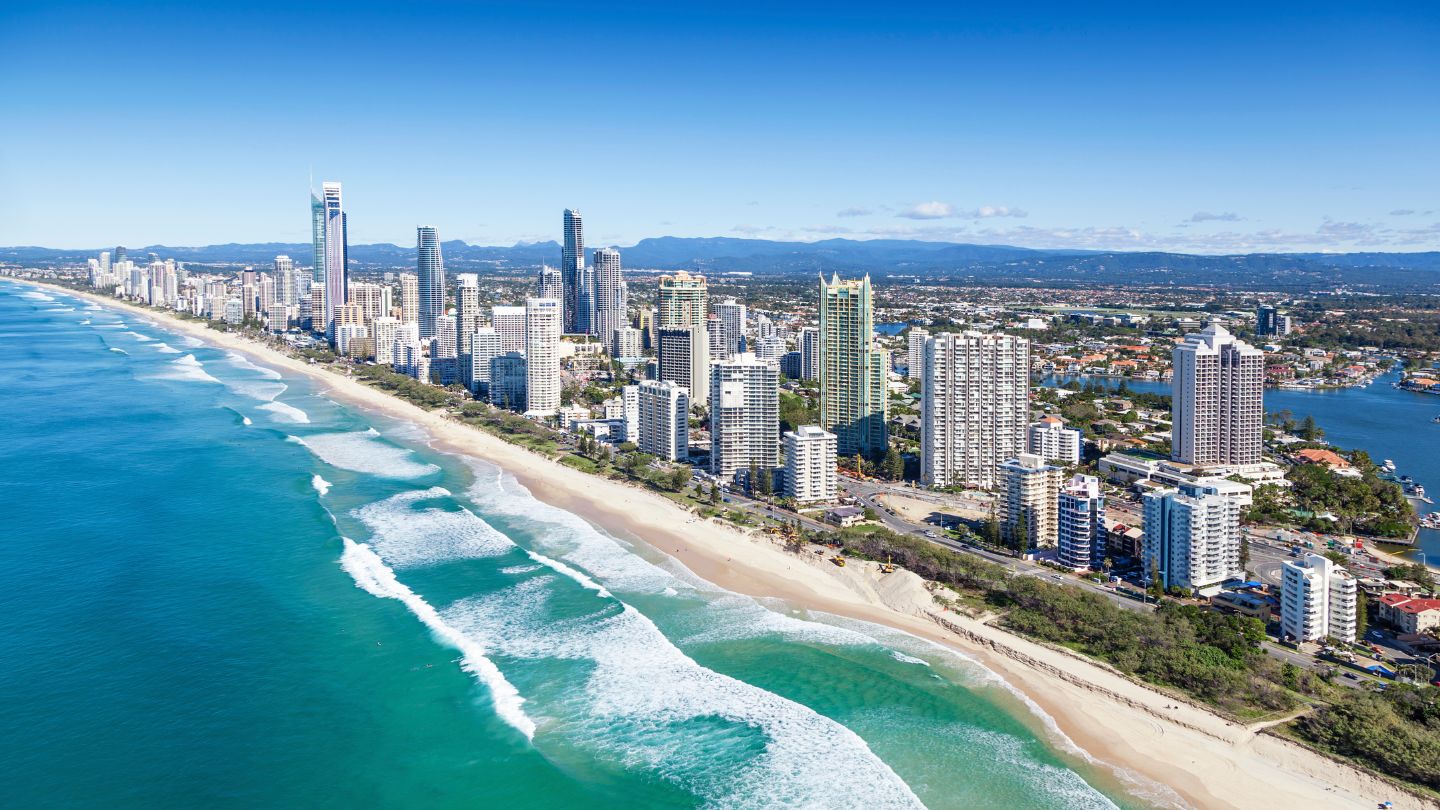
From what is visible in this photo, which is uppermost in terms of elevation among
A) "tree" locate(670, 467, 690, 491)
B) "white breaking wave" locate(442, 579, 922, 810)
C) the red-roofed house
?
"tree" locate(670, 467, 690, 491)

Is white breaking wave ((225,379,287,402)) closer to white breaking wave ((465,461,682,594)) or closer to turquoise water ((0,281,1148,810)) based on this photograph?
turquoise water ((0,281,1148,810))

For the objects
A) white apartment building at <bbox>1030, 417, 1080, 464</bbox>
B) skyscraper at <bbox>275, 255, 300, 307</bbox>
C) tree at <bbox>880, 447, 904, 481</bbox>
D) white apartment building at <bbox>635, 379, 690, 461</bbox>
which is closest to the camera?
tree at <bbox>880, 447, 904, 481</bbox>

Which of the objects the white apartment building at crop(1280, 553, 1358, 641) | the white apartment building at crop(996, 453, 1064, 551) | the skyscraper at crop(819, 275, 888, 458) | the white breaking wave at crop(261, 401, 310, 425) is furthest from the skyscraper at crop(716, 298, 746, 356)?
the white apartment building at crop(1280, 553, 1358, 641)

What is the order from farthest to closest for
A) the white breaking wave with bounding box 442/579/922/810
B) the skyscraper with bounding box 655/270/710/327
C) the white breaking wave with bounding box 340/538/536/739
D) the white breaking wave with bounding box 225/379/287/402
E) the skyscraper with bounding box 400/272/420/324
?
the skyscraper with bounding box 400/272/420/324 → the skyscraper with bounding box 655/270/710/327 → the white breaking wave with bounding box 225/379/287/402 → the white breaking wave with bounding box 340/538/536/739 → the white breaking wave with bounding box 442/579/922/810

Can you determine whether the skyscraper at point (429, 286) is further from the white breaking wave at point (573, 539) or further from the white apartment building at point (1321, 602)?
the white apartment building at point (1321, 602)

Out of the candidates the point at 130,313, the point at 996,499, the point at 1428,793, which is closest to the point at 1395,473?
the point at 996,499

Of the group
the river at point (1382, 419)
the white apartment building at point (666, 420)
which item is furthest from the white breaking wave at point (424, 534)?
the river at point (1382, 419)

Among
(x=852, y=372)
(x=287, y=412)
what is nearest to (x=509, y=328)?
(x=287, y=412)
